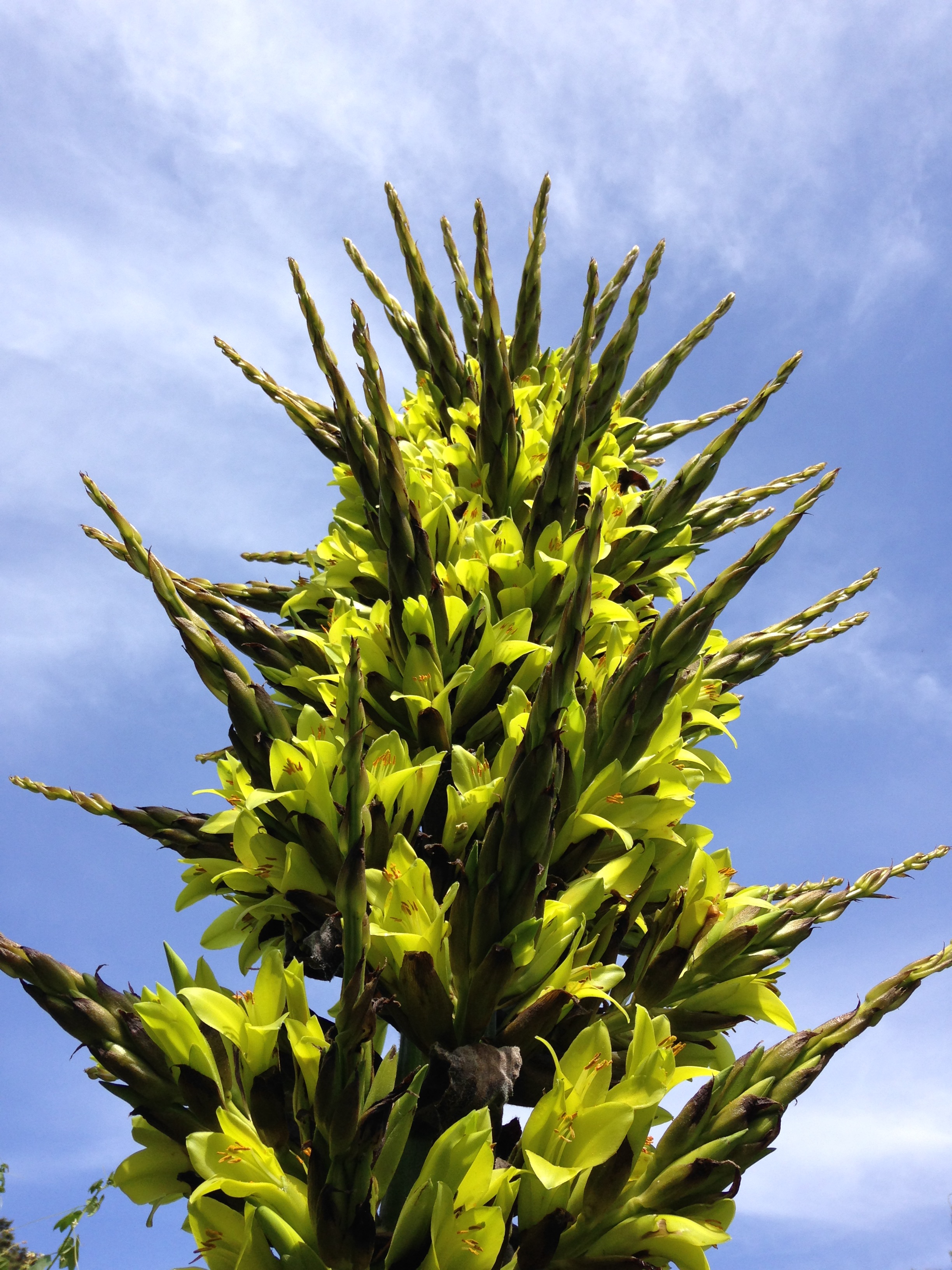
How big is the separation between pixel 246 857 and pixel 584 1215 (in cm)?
120

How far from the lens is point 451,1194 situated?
1.83 m

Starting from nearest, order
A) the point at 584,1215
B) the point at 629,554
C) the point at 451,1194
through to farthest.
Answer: the point at 451,1194, the point at 584,1215, the point at 629,554

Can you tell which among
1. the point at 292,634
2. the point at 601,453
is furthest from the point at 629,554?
the point at 292,634

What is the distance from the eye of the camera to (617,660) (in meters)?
3.03

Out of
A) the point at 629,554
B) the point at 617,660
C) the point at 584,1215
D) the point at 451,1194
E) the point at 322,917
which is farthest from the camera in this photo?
the point at 629,554

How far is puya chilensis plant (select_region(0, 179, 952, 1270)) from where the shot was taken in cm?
192

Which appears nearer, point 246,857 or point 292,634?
point 246,857

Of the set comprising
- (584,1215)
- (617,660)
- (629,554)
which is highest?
(629,554)

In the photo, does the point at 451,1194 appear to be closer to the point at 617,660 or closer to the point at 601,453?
the point at 617,660

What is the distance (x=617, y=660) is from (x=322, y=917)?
1213 mm

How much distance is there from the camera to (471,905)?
217 centimetres

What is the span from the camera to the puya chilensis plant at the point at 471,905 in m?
1.92

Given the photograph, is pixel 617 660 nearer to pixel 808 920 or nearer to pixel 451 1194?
pixel 808 920

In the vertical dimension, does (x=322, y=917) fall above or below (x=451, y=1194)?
above
